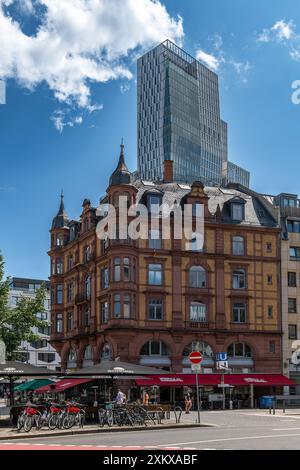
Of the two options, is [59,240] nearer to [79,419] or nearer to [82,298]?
[82,298]

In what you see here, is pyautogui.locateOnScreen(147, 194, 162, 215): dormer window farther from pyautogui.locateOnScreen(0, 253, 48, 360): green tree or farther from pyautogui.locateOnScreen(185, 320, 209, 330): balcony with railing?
pyautogui.locateOnScreen(0, 253, 48, 360): green tree

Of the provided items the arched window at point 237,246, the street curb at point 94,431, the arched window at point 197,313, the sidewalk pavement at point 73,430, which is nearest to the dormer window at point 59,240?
the arched window at point 197,313

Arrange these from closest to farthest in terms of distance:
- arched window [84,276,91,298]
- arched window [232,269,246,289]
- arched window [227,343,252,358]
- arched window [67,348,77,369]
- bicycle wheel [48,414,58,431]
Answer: bicycle wheel [48,414,58,431] → arched window [227,343,252,358] → arched window [232,269,246,289] → arched window [84,276,91,298] → arched window [67,348,77,369]

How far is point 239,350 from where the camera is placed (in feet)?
216

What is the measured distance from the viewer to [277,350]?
2628 inches

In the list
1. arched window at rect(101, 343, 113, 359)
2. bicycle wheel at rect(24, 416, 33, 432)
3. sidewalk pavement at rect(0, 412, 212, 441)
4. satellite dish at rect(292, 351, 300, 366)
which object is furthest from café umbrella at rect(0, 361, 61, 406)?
satellite dish at rect(292, 351, 300, 366)

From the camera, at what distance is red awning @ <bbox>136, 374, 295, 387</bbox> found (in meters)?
58.6

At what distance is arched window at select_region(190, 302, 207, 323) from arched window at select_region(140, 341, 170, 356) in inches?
137

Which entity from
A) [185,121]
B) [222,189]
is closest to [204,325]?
[222,189]

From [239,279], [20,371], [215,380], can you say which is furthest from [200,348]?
[20,371]

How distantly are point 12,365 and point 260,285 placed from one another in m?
35.9

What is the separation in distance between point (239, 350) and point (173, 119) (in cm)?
12099

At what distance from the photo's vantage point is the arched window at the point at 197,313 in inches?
2542

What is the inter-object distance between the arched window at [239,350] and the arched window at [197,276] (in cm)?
616
